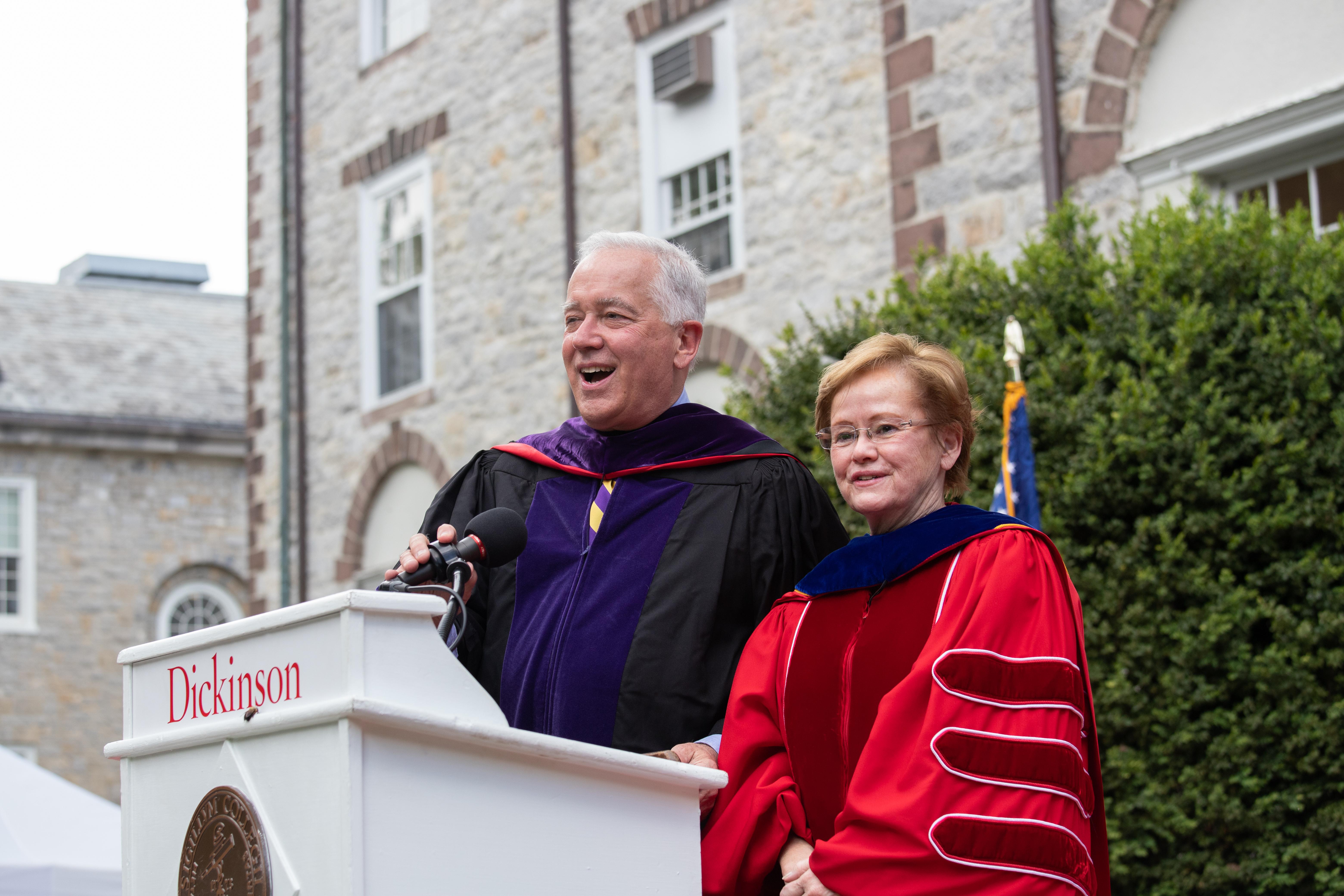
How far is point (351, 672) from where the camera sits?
204 cm

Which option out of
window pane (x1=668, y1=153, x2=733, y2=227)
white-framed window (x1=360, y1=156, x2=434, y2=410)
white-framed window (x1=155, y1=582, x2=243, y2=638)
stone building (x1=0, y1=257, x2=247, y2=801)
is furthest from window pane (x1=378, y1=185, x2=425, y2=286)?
white-framed window (x1=155, y1=582, x2=243, y2=638)

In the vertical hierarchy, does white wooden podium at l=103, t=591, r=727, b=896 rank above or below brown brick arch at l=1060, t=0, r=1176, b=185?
below

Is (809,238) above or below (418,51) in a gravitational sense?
below

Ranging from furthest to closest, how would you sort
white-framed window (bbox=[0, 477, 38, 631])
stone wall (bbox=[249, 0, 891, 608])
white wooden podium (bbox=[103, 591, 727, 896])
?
white-framed window (bbox=[0, 477, 38, 631])
stone wall (bbox=[249, 0, 891, 608])
white wooden podium (bbox=[103, 591, 727, 896])

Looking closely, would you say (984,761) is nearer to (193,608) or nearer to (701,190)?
(701,190)

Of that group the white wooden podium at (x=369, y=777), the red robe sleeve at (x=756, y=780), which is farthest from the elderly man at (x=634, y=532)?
the white wooden podium at (x=369, y=777)

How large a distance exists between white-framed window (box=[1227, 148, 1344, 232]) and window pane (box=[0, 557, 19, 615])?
1962 centimetres

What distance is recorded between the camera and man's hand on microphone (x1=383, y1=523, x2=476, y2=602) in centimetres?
258

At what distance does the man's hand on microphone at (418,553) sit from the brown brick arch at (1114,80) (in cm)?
631

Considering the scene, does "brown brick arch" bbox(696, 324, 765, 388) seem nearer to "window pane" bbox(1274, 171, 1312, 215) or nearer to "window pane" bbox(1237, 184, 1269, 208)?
"window pane" bbox(1237, 184, 1269, 208)

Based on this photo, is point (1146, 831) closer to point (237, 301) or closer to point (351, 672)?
point (351, 672)

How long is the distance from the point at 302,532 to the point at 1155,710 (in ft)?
35.0

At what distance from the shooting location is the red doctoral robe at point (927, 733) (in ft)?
8.11

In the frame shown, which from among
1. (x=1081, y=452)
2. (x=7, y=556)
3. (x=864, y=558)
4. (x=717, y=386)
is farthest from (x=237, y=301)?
(x=864, y=558)
